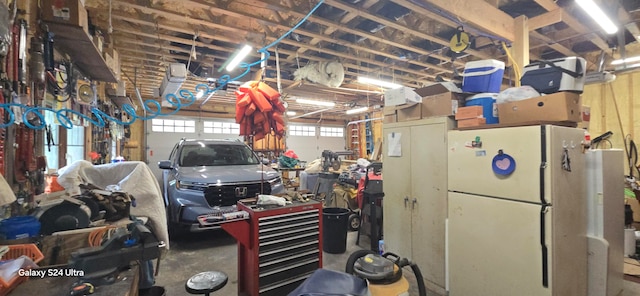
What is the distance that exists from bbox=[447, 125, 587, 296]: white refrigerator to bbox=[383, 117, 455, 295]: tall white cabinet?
0.19 metres

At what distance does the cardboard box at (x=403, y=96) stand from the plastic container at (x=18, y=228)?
306cm

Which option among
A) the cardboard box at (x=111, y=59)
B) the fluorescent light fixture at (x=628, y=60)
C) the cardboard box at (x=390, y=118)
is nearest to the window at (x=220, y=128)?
the cardboard box at (x=111, y=59)

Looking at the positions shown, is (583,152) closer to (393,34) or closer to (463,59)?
(393,34)

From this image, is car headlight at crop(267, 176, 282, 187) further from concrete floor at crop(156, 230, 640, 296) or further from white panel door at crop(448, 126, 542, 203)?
white panel door at crop(448, 126, 542, 203)

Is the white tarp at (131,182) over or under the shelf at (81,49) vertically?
under

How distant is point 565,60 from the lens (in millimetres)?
Answer: 2258

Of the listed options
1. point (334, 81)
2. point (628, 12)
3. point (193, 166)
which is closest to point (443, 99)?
point (334, 81)

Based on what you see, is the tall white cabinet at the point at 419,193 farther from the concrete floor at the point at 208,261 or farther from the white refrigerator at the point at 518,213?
the concrete floor at the point at 208,261

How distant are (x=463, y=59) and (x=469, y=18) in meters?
2.74

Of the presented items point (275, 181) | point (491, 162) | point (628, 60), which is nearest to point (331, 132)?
point (275, 181)

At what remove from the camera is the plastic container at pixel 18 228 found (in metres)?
1.57

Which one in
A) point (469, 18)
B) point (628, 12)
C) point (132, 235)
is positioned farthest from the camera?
point (628, 12)

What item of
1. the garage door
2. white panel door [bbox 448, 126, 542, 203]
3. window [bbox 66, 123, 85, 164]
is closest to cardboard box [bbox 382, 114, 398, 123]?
white panel door [bbox 448, 126, 542, 203]

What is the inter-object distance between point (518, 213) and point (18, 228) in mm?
3268
